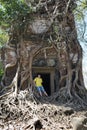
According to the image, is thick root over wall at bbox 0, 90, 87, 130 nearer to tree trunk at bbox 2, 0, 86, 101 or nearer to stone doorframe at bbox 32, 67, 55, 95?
tree trunk at bbox 2, 0, 86, 101

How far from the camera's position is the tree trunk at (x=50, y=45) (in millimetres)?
10750

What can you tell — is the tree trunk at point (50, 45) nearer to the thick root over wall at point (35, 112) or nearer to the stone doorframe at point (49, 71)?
the stone doorframe at point (49, 71)

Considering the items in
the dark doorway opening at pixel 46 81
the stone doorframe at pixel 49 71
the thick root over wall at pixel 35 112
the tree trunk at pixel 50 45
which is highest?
the tree trunk at pixel 50 45

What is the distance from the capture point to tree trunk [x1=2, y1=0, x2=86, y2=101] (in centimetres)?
1075

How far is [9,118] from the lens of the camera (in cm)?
901

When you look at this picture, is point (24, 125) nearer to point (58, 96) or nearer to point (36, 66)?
point (58, 96)

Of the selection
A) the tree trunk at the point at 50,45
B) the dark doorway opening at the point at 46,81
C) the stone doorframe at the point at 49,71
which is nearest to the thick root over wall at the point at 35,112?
the tree trunk at the point at 50,45

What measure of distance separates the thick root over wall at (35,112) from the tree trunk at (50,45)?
2.45 ft

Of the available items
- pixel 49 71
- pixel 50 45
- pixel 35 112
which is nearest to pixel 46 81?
pixel 49 71

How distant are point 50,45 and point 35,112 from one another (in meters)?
2.96

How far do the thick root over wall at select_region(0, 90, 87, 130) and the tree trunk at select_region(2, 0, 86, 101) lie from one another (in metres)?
0.75

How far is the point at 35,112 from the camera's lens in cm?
905

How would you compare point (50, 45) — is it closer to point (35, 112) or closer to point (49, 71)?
point (49, 71)

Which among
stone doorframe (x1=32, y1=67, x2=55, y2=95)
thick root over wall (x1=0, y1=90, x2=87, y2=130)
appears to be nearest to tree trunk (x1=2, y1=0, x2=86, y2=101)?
stone doorframe (x1=32, y1=67, x2=55, y2=95)
